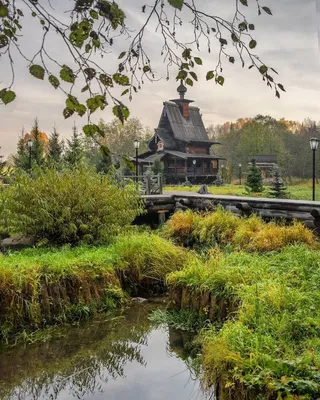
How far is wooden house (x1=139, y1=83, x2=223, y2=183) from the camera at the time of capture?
26.7m

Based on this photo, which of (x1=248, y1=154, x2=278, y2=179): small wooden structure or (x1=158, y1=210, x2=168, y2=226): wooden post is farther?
(x1=248, y1=154, x2=278, y2=179): small wooden structure

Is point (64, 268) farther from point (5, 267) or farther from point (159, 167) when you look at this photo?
point (159, 167)

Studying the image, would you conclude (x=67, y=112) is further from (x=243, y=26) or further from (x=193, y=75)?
Result: (x=243, y=26)

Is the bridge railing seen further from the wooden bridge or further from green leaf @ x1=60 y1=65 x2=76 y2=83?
green leaf @ x1=60 y1=65 x2=76 y2=83

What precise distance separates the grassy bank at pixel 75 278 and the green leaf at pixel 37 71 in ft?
11.5

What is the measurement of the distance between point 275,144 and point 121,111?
3330 cm

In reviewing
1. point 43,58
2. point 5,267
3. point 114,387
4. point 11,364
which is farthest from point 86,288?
point 43,58

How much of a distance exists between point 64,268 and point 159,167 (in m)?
18.8

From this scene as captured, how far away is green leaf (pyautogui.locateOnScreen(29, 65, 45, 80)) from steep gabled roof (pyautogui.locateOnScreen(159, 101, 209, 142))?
2581cm

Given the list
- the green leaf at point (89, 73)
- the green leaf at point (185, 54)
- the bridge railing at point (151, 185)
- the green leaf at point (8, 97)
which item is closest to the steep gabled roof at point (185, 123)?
the bridge railing at point (151, 185)

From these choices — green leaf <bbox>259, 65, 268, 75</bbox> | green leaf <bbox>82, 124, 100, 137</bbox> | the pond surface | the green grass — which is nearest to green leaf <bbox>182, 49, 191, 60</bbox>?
green leaf <bbox>259, 65, 268, 75</bbox>

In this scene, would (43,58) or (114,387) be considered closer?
(43,58)

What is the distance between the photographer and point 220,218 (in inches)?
281

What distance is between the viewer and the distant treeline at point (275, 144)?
2998cm
